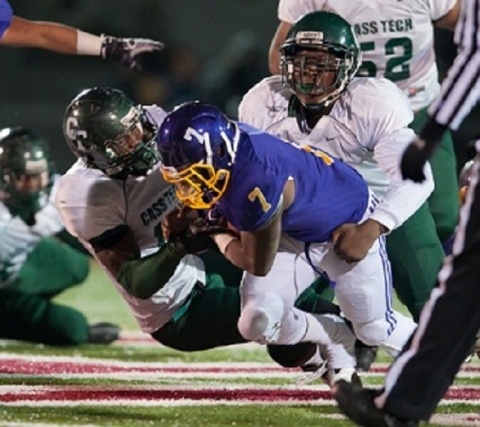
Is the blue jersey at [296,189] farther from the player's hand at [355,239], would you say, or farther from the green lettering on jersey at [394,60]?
the green lettering on jersey at [394,60]

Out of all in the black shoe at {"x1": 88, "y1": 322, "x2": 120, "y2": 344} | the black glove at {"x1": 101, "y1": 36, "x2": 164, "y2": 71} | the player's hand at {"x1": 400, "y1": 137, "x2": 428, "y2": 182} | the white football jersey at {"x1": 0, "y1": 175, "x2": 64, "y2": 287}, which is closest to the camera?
the player's hand at {"x1": 400, "y1": 137, "x2": 428, "y2": 182}

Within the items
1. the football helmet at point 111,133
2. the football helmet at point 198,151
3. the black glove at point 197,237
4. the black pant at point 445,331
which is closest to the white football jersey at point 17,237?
the football helmet at point 111,133

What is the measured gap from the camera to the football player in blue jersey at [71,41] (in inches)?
190

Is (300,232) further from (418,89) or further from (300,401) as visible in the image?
(418,89)

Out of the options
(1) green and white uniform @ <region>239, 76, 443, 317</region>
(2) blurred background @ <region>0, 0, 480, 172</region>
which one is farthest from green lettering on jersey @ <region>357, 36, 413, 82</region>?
(2) blurred background @ <region>0, 0, 480, 172</region>

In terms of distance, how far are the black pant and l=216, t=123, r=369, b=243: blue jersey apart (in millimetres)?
622

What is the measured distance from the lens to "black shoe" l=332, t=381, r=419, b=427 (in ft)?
9.98

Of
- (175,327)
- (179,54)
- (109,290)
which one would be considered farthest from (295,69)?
(179,54)

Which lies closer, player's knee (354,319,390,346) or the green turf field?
the green turf field

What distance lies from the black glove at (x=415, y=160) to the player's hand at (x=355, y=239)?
804 mm

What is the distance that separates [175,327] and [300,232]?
74cm

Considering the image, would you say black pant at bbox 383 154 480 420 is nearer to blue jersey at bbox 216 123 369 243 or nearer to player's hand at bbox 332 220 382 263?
blue jersey at bbox 216 123 369 243

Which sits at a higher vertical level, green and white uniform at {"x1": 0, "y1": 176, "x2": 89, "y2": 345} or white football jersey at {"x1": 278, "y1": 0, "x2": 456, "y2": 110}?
white football jersey at {"x1": 278, "y1": 0, "x2": 456, "y2": 110}

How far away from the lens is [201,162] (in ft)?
11.3
